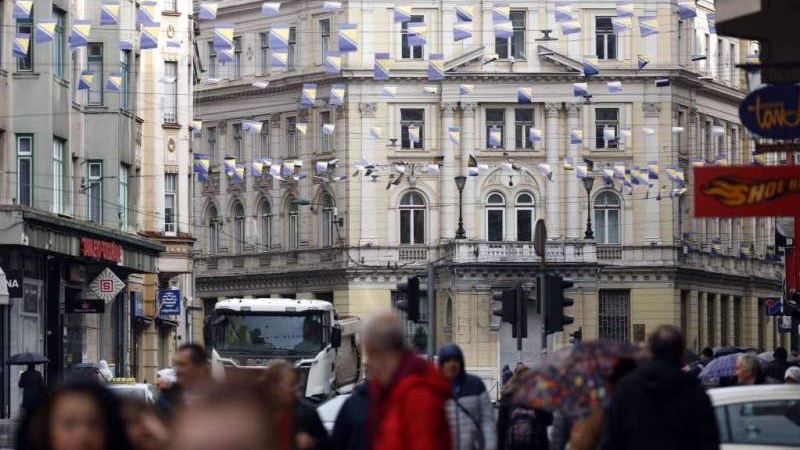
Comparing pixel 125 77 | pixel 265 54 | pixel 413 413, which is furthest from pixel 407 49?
pixel 413 413

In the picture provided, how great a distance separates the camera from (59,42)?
149 ft

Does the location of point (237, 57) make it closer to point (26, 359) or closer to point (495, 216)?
point (495, 216)

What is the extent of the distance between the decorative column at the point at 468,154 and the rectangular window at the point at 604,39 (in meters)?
5.69

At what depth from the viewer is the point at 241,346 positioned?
4406 cm

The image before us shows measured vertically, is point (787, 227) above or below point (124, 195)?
below

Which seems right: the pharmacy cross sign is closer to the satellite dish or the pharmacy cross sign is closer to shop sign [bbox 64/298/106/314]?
shop sign [bbox 64/298/106/314]

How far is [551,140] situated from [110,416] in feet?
276

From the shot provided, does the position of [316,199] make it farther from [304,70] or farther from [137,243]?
[137,243]

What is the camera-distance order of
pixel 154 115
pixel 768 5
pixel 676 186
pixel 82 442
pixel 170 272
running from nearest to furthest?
pixel 82 442
pixel 768 5
pixel 154 115
pixel 170 272
pixel 676 186

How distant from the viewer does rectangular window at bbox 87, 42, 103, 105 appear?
164ft

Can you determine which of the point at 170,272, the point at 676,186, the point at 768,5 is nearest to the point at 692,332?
the point at 676,186

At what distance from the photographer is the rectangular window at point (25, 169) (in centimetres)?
4262

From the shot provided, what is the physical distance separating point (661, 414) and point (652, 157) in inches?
3056

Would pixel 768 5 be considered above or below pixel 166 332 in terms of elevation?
above
